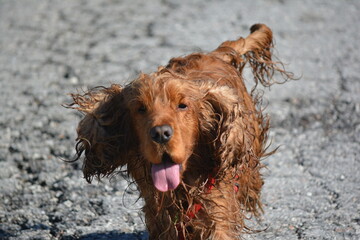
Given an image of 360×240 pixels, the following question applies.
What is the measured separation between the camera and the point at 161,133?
3096 millimetres

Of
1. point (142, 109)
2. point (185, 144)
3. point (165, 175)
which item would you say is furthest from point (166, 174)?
point (142, 109)

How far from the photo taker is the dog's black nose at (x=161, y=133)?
3.10 meters

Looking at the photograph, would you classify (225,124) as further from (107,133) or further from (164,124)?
(107,133)

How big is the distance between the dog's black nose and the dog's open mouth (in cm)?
13

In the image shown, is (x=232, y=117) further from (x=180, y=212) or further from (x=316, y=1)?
(x=316, y=1)

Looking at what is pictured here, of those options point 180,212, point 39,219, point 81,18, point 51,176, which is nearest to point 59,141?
point 51,176

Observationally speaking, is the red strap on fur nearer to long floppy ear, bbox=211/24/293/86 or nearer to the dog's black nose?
the dog's black nose

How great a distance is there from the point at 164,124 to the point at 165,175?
0.28 m

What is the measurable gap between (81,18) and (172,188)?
6791 mm

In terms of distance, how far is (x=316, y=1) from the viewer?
32.2ft

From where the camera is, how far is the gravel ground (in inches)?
179

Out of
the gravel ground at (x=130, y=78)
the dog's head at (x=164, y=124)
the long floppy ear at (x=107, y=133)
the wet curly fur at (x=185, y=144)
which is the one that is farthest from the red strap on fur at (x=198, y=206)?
the gravel ground at (x=130, y=78)

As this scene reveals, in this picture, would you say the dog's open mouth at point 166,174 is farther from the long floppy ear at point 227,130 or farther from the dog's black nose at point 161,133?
the long floppy ear at point 227,130

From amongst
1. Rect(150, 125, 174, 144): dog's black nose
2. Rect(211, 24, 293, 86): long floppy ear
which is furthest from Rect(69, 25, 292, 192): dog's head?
Rect(211, 24, 293, 86): long floppy ear
